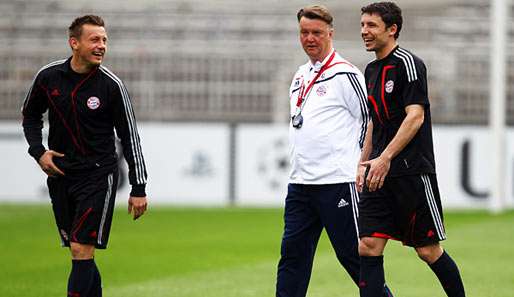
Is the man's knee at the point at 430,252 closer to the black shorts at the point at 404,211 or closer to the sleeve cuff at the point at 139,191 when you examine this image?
the black shorts at the point at 404,211

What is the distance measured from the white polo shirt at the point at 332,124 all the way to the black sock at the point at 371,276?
0.65 meters

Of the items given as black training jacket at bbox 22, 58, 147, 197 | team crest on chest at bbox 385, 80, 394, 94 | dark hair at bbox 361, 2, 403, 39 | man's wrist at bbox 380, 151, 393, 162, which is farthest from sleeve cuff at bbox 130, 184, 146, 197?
dark hair at bbox 361, 2, 403, 39

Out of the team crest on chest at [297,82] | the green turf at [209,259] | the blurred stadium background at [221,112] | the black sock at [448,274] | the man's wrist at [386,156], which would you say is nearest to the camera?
the man's wrist at [386,156]

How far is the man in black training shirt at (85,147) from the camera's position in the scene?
7637mm

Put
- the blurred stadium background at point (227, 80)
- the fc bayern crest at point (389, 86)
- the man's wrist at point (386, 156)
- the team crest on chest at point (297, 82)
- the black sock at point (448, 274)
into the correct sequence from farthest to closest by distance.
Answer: the blurred stadium background at point (227, 80) < the team crest on chest at point (297, 82) < the black sock at point (448, 274) < the fc bayern crest at point (389, 86) < the man's wrist at point (386, 156)

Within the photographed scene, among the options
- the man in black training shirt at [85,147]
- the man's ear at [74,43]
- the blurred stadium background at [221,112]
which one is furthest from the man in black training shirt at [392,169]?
the blurred stadium background at [221,112]

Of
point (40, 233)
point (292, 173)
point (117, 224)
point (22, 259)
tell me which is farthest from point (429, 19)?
point (292, 173)

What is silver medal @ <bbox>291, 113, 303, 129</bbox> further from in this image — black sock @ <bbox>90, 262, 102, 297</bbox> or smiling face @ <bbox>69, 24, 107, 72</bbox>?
black sock @ <bbox>90, 262, 102, 297</bbox>

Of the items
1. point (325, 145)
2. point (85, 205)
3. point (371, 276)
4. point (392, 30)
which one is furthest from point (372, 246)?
point (85, 205)

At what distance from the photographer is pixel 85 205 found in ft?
25.1

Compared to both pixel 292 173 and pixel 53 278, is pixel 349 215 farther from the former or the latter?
pixel 53 278

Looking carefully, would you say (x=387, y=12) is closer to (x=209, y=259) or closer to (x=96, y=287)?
(x=96, y=287)

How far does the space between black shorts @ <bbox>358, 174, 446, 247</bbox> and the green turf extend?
2717 mm

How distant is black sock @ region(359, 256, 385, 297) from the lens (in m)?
7.39
